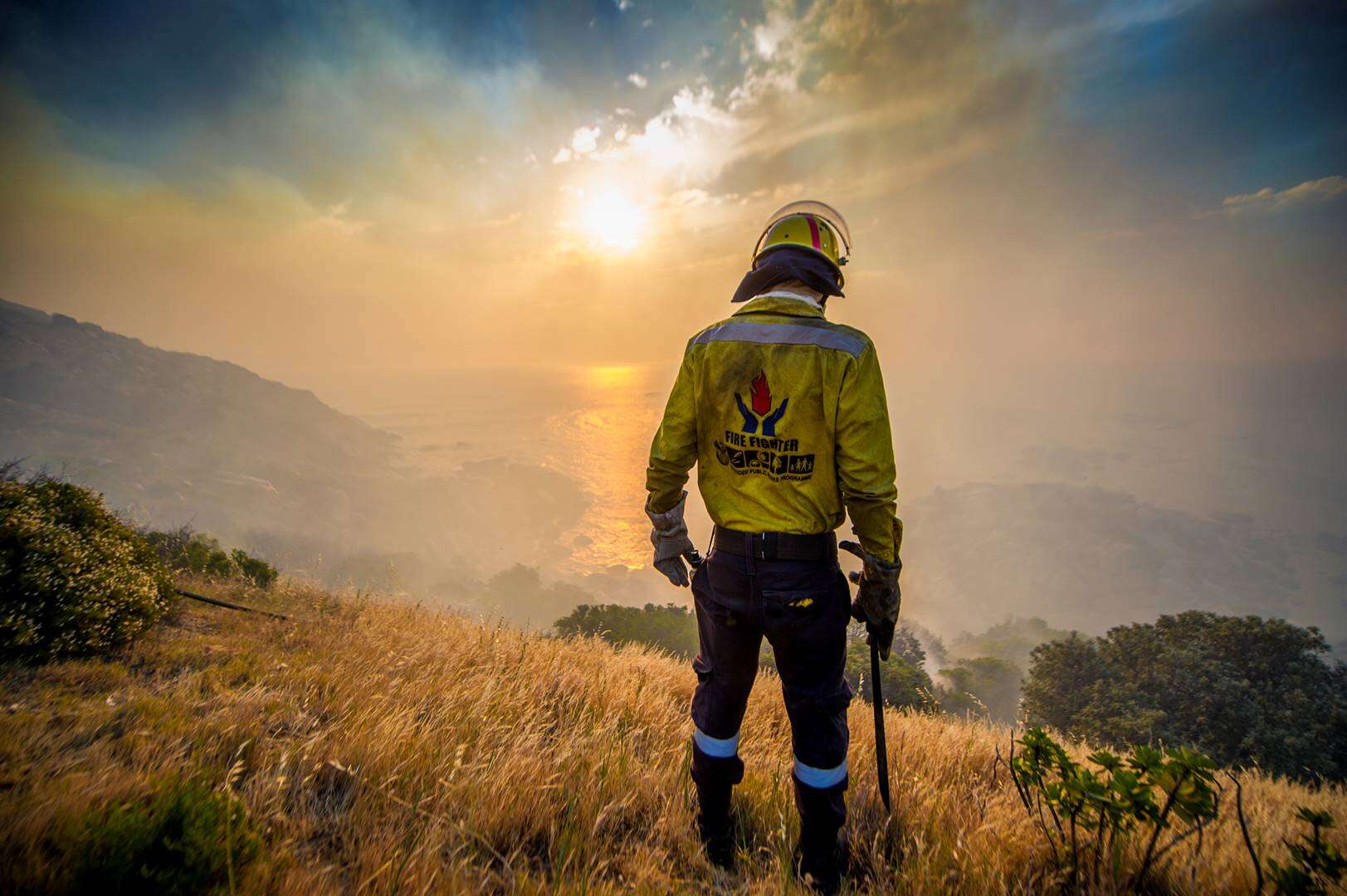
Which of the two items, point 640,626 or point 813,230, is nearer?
point 813,230

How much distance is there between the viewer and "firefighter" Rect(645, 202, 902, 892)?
8.34ft

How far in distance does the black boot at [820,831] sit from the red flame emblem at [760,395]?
1.98m

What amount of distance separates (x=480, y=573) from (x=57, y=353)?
18715 cm

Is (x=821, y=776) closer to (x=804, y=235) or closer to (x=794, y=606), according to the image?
(x=794, y=606)

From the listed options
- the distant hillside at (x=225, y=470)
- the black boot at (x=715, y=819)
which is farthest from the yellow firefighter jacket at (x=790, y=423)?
the distant hillside at (x=225, y=470)

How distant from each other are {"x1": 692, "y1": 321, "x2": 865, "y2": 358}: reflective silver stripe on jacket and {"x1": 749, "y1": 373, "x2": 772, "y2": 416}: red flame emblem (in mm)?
201

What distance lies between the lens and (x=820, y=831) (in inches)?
101

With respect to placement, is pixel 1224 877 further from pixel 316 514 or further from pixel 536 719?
pixel 316 514

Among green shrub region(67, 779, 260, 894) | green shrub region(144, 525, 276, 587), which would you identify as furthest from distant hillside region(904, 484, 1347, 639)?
green shrub region(67, 779, 260, 894)

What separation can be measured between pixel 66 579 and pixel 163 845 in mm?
4342

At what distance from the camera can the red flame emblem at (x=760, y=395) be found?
266 centimetres

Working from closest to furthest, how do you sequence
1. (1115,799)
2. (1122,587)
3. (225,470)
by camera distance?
(1115,799) → (225,470) → (1122,587)


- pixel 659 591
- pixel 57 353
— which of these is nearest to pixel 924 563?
pixel 659 591

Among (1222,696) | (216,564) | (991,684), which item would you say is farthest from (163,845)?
(991,684)
